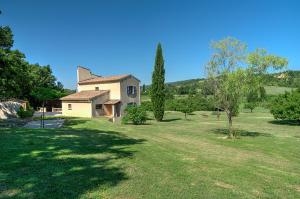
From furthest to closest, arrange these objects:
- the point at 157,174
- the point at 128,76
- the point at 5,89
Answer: the point at 128,76
the point at 5,89
the point at 157,174

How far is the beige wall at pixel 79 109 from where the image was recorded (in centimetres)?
3366

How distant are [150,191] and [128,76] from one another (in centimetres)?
3216

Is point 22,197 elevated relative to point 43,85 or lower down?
lower down

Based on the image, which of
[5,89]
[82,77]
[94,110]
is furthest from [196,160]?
[82,77]

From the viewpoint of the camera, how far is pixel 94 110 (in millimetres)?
34125

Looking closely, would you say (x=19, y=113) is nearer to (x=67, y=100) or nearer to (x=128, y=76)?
(x=67, y=100)

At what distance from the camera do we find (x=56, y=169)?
6840 mm

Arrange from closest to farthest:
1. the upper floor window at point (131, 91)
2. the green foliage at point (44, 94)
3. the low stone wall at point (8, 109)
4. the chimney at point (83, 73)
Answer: the low stone wall at point (8, 109)
the upper floor window at point (131, 91)
the chimney at point (83, 73)
the green foliage at point (44, 94)

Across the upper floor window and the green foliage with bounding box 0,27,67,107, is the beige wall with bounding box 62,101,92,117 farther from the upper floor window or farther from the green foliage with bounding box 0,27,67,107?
the green foliage with bounding box 0,27,67,107

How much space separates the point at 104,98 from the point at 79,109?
3691 millimetres

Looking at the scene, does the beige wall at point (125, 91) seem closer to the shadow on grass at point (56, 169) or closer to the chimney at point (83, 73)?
the chimney at point (83, 73)


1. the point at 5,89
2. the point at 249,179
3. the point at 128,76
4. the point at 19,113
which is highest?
the point at 128,76

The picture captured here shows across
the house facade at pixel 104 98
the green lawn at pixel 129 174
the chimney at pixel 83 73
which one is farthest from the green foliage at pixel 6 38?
the chimney at pixel 83 73

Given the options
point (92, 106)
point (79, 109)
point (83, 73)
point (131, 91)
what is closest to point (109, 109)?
point (92, 106)
